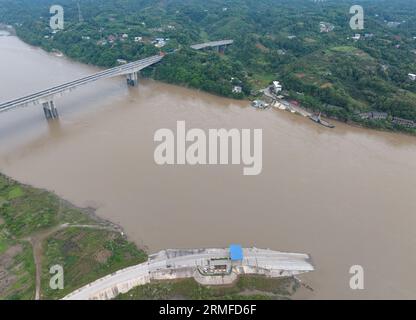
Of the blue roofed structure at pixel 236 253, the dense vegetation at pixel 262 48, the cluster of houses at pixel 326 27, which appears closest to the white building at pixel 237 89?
the dense vegetation at pixel 262 48

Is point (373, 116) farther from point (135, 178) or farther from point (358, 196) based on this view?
point (135, 178)

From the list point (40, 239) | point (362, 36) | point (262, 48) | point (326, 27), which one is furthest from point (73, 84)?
point (326, 27)

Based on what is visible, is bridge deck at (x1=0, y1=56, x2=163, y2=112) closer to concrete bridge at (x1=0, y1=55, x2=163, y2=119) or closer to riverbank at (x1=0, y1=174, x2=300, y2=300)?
concrete bridge at (x1=0, y1=55, x2=163, y2=119)

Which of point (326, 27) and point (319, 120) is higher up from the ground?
point (326, 27)

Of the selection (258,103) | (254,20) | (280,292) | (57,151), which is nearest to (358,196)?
(280,292)

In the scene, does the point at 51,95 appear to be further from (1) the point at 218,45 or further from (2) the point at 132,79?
(1) the point at 218,45

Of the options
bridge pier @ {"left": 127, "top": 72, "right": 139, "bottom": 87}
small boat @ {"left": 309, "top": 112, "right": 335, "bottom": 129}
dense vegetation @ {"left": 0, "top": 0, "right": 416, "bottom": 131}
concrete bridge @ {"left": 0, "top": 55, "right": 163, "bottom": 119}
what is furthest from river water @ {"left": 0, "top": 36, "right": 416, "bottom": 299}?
bridge pier @ {"left": 127, "top": 72, "right": 139, "bottom": 87}
